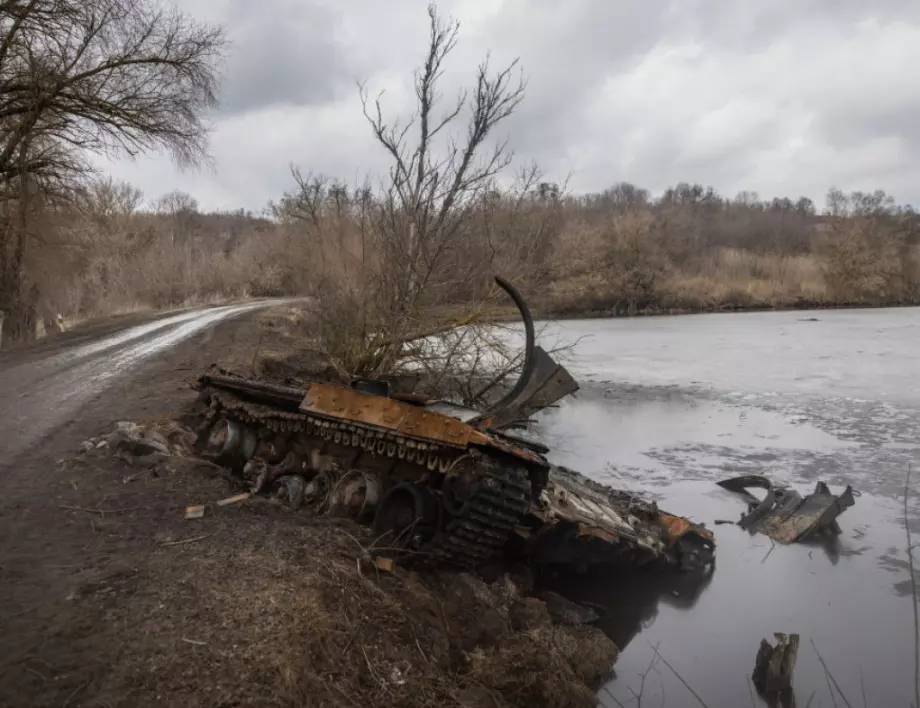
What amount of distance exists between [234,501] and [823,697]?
5.12m

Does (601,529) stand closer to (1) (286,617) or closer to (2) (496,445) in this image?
(2) (496,445)

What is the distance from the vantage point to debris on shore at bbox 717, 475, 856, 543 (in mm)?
9234

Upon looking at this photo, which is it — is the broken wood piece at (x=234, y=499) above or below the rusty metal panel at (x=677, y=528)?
above

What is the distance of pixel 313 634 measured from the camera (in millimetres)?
4273

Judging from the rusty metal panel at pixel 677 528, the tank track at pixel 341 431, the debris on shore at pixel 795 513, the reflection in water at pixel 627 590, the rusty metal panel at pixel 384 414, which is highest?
the rusty metal panel at pixel 384 414

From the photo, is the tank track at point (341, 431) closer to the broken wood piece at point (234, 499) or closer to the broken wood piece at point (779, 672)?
the broken wood piece at point (234, 499)

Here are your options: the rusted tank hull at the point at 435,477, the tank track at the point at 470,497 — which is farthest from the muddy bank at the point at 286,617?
the rusted tank hull at the point at 435,477

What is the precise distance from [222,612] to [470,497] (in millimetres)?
1970

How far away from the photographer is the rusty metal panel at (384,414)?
5.70 m

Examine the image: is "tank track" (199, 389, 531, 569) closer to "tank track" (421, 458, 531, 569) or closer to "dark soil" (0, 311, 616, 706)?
"tank track" (421, 458, 531, 569)

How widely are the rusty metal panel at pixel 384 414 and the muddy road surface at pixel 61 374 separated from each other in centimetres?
287

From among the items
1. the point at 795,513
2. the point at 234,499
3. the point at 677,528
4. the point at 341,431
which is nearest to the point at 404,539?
the point at 341,431

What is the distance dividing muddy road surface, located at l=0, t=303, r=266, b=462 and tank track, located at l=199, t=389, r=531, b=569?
3307 mm

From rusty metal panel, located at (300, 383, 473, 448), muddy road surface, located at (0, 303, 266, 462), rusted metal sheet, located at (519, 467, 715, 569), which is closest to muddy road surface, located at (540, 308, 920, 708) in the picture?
rusted metal sheet, located at (519, 467, 715, 569)
